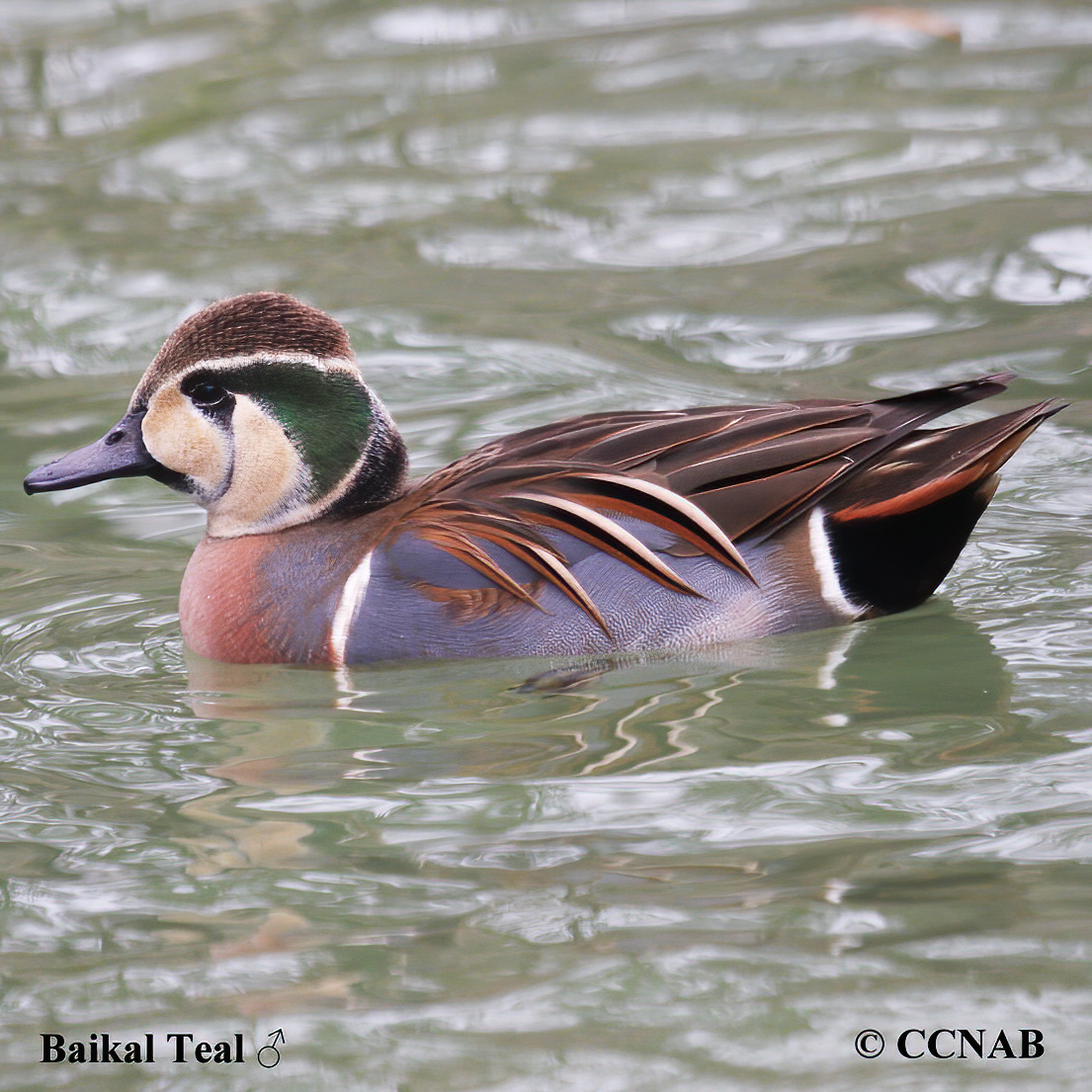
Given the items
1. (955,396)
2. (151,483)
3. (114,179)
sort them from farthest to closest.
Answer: (114,179) → (151,483) → (955,396)

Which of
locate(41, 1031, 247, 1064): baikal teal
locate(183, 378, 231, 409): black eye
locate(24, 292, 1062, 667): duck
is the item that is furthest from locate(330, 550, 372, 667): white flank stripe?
locate(41, 1031, 247, 1064): baikal teal

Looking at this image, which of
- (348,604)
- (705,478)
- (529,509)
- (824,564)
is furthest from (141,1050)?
(824,564)

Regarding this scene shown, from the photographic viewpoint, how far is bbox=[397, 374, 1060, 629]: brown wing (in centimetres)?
516

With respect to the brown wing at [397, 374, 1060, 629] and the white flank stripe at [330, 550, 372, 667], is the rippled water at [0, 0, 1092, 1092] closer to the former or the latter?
the white flank stripe at [330, 550, 372, 667]

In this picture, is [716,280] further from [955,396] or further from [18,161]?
[18,161]

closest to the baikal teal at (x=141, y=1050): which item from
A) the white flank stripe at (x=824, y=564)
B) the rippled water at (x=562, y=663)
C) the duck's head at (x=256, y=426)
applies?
the rippled water at (x=562, y=663)

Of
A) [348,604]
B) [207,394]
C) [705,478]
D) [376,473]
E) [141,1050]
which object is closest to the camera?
[141,1050]

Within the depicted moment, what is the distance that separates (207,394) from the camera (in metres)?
5.48

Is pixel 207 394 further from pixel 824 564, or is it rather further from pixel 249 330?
pixel 824 564

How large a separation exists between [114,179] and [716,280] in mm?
3791

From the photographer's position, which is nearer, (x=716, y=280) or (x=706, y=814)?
(x=706, y=814)

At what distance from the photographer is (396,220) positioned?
9773mm

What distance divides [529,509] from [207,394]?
3.51 feet

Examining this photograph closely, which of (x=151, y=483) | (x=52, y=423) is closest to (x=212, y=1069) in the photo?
(x=151, y=483)
